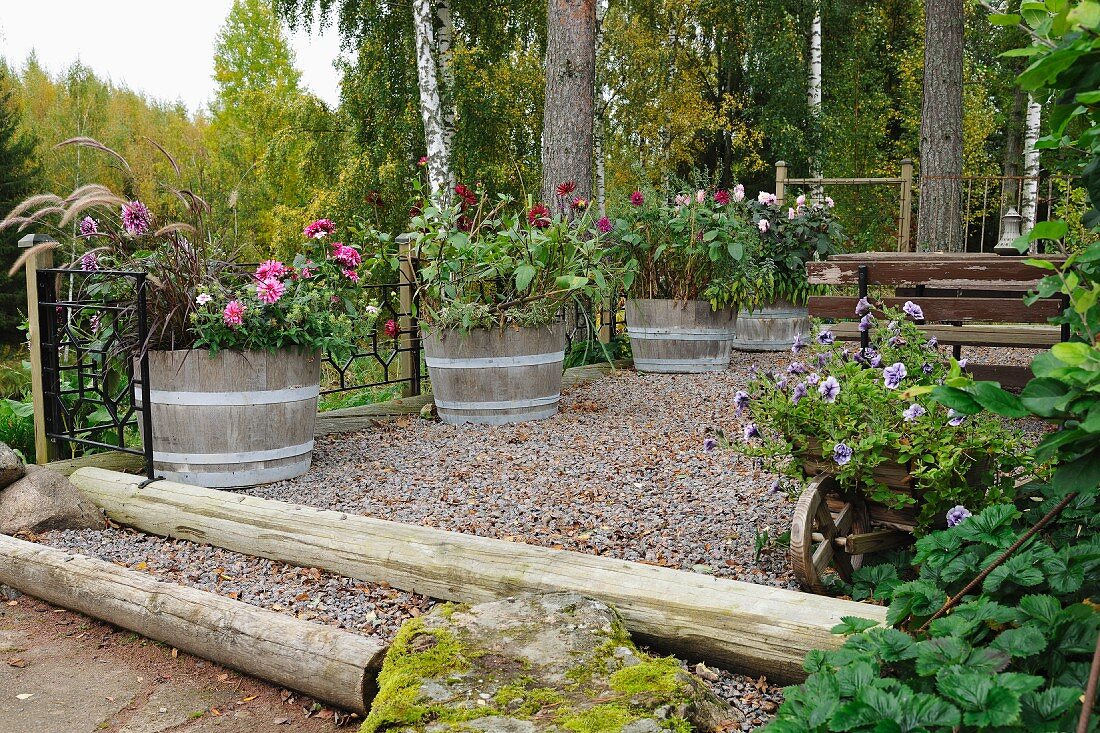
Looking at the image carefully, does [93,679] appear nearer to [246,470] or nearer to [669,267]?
[246,470]

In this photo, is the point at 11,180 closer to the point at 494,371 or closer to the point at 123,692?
the point at 494,371

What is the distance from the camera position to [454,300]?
16.3 feet

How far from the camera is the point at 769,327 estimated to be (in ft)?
26.0

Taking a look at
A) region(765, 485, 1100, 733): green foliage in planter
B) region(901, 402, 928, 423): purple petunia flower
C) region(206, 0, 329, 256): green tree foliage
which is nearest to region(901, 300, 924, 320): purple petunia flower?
region(901, 402, 928, 423): purple petunia flower

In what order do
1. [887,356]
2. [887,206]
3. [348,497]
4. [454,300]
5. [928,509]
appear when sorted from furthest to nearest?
[887,206], [454,300], [348,497], [887,356], [928,509]

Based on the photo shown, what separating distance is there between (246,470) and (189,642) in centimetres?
141

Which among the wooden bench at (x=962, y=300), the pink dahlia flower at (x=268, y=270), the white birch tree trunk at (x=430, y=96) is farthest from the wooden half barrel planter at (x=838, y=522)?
the white birch tree trunk at (x=430, y=96)

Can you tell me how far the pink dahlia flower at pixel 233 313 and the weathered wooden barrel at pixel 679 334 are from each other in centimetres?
339

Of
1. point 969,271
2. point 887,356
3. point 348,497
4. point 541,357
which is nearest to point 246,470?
point 348,497

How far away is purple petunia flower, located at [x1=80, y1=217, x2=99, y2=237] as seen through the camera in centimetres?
393

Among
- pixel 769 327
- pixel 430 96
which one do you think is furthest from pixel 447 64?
pixel 769 327

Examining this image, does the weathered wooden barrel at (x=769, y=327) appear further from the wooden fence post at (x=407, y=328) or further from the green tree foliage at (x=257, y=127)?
the green tree foliage at (x=257, y=127)

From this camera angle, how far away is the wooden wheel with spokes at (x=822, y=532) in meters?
2.38

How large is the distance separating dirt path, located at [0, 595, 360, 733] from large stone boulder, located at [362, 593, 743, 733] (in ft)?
1.16
